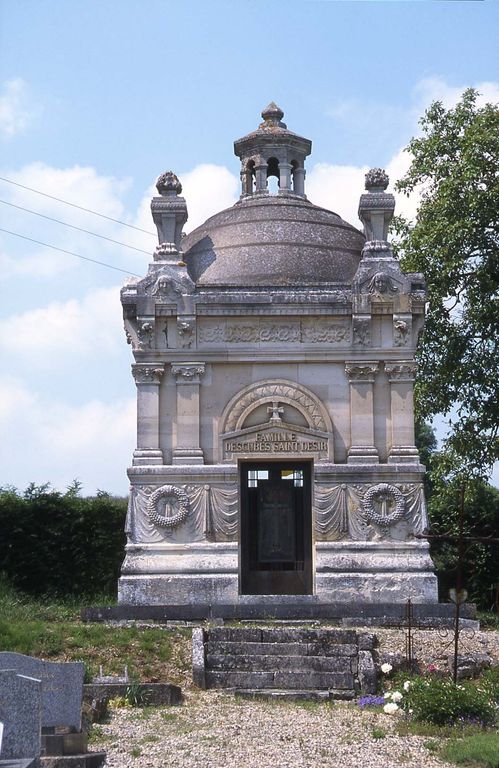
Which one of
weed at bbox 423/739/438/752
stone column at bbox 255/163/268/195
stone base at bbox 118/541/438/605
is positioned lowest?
weed at bbox 423/739/438/752

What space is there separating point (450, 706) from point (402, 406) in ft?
30.8

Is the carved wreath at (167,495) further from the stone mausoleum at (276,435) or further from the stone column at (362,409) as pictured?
the stone column at (362,409)

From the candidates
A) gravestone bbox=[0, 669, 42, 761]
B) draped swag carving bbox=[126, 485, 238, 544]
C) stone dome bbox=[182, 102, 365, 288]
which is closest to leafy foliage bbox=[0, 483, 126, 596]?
draped swag carving bbox=[126, 485, 238, 544]

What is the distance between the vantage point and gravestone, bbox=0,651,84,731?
12.8 meters

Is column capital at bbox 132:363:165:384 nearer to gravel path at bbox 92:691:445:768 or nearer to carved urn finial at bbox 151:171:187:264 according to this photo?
carved urn finial at bbox 151:171:187:264

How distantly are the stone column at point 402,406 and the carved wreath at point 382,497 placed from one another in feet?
2.30

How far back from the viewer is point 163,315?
2281 centimetres

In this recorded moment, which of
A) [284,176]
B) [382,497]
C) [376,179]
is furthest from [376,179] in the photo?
[382,497]

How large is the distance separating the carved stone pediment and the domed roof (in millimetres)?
2900

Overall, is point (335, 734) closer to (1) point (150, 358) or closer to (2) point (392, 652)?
(2) point (392, 652)

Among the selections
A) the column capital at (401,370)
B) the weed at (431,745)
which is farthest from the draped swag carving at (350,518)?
the weed at (431,745)

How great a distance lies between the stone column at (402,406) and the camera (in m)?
22.7

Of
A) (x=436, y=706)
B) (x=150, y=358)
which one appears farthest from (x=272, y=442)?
(x=436, y=706)

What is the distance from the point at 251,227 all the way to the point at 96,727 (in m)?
13.2
